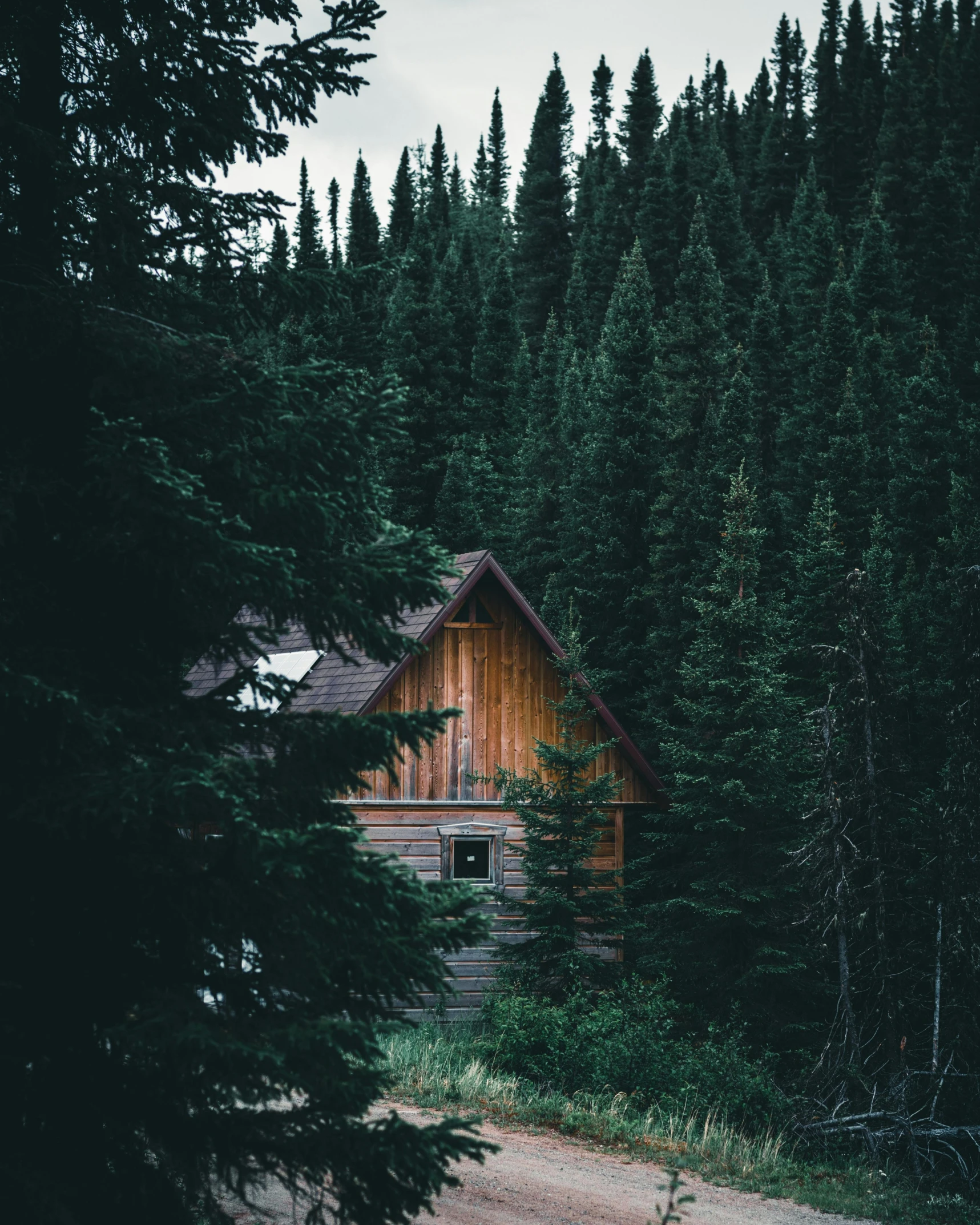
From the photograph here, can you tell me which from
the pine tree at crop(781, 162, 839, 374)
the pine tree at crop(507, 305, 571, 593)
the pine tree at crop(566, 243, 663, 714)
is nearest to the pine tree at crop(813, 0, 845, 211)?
the pine tree at crop(781, 162, 839, 374)

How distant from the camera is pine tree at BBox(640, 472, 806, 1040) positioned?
68.2 feet

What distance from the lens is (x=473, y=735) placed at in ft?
70.6

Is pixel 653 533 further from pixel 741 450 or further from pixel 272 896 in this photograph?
pixel 272 896

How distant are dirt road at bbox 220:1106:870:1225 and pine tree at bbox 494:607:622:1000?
18.7 feet

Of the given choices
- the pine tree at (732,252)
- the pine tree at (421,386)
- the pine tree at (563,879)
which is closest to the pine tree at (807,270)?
the pine tree at (732,252)

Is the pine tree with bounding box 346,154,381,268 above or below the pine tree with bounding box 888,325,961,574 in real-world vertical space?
above

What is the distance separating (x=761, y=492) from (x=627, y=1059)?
88.2ft

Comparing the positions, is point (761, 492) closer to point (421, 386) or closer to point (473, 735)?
point (421, 386)

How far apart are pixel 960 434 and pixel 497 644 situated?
962 inches

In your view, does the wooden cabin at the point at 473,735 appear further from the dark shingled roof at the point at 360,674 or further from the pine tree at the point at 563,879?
the pine tree at the point at 563,879

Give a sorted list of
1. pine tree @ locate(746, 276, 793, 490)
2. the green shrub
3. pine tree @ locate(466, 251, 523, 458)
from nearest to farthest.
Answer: the green shrub, pine tree @ locate(746, 276, 793, 490), pine tree @ locate(466, 251, 523, 458)

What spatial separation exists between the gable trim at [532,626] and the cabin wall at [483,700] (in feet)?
0.69

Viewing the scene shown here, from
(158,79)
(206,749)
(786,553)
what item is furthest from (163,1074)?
(786,553)

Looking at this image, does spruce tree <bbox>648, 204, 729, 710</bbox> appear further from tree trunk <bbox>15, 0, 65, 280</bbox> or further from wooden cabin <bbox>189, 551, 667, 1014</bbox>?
tree trunk <bbox>15, 0, 65, 280</bbox>
